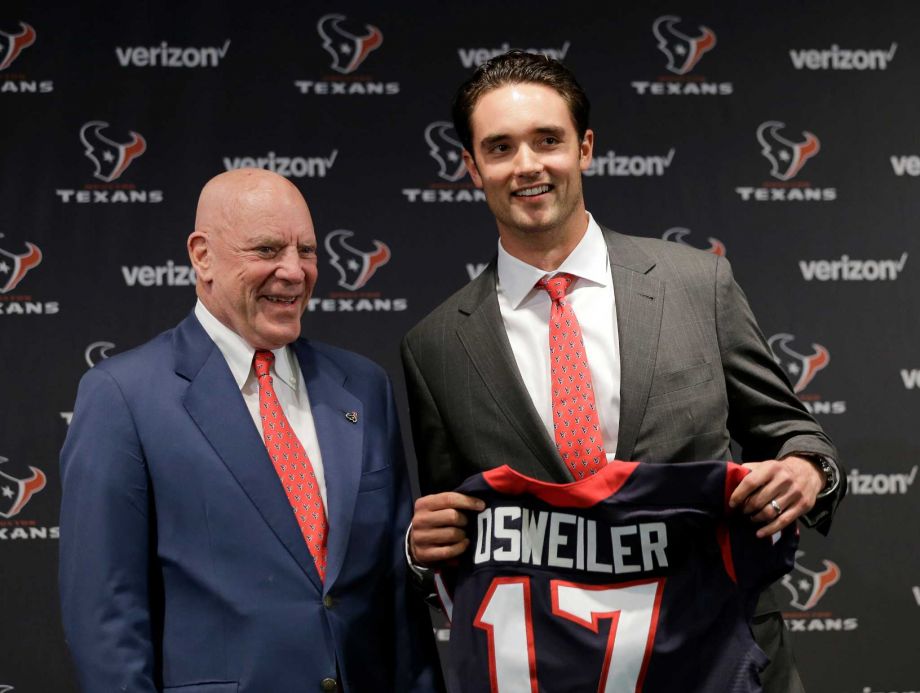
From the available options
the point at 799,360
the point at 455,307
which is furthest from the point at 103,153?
the point at 799,360

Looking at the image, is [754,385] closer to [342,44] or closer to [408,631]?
[408,631]

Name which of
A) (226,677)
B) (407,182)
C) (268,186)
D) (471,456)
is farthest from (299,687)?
(407,182)

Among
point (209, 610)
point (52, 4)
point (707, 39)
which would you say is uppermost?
point (52, 4)

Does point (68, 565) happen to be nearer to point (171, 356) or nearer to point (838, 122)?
point (171, 356)

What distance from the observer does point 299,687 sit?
173 cm

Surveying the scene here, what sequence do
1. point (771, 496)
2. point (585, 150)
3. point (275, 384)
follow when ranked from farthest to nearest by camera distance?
point (585, 150)
point (275, 384)
point (771, 496)

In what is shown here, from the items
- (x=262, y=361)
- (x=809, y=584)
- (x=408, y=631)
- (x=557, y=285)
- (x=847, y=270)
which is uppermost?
(x=847, y=270)

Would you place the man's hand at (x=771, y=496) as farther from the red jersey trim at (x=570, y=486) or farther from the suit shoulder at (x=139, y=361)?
the suit shoulder at (x=139, y=361)

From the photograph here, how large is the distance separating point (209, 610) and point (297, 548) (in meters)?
0.18

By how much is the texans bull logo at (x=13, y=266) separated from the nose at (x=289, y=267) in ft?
6.69

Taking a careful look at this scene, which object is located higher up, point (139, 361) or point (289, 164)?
point (289, 164)

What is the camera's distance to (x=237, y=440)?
178 cm

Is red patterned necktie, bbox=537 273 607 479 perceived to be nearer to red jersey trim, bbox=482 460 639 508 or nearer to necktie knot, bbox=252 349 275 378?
red jersey trim, bbox=482 460 639 508

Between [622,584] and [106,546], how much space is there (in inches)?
34.8
